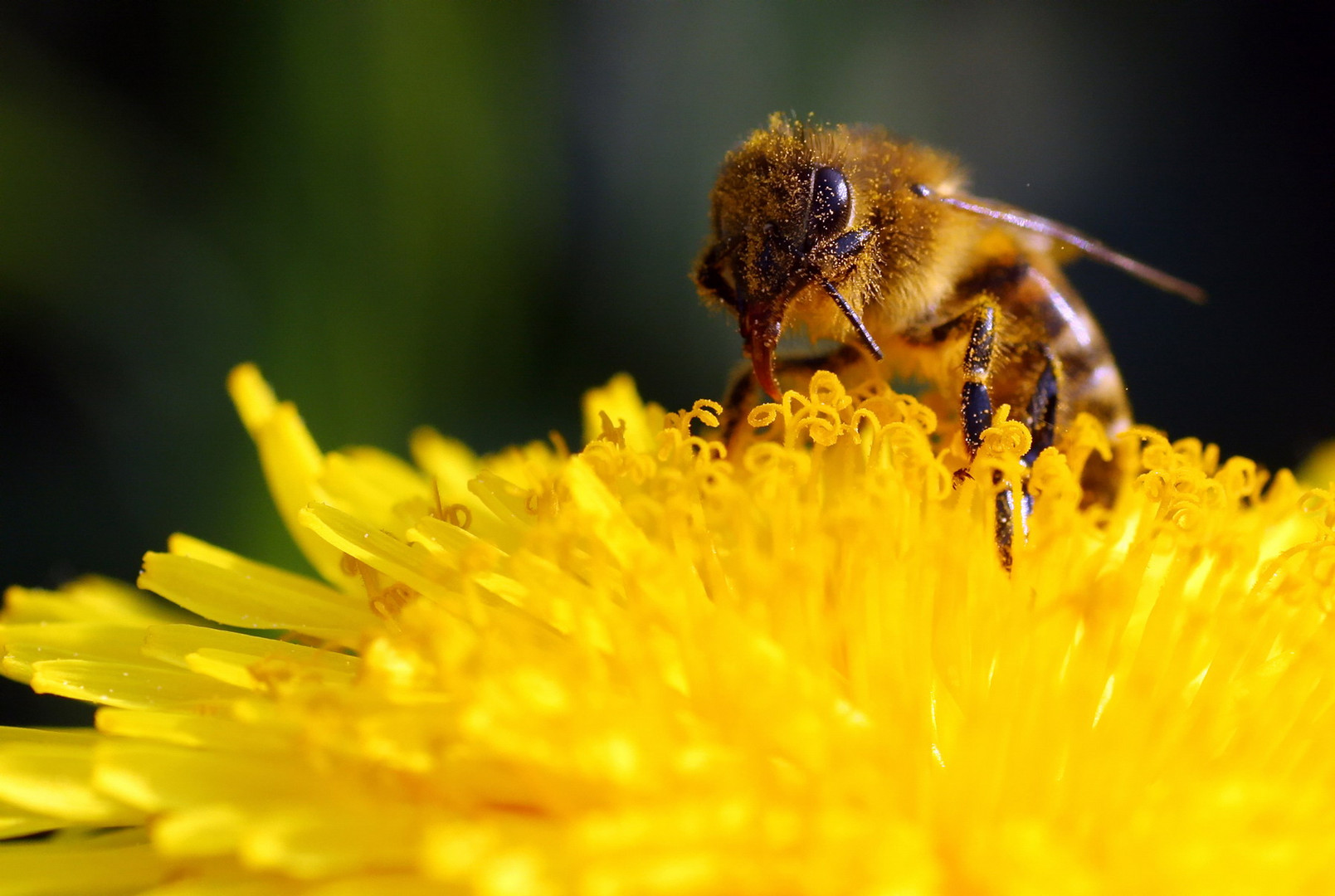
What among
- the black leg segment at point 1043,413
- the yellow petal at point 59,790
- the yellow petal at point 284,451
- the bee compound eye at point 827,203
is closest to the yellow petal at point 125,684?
the yellow petal at point 59,790

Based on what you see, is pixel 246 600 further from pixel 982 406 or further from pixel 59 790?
pixel 982 406

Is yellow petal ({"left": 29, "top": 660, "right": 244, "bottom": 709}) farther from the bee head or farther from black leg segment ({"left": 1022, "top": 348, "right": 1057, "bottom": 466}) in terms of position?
black leg segment ({"left": 1022, "top": 348, "right": 1057, "bottom": 466})

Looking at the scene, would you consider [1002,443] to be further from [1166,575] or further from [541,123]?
[541,123]

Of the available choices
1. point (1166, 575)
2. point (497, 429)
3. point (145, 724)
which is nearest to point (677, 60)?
point (497, 429)

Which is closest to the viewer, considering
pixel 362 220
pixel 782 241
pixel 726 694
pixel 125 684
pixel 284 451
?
pixel 726 694

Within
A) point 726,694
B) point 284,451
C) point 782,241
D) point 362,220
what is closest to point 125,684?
point 284,451

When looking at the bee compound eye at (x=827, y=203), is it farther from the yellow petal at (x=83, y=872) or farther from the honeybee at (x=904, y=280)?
the yellow petal at (x=83, y=872)
